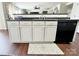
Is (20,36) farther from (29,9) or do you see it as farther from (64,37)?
(64,37)

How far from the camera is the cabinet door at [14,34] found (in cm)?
237

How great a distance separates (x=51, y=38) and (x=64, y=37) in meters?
0.31

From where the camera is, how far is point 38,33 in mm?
2420

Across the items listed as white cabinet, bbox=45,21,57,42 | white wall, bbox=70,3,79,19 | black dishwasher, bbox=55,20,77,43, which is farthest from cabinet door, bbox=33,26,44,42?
white wall, bbox=70,3,79,19

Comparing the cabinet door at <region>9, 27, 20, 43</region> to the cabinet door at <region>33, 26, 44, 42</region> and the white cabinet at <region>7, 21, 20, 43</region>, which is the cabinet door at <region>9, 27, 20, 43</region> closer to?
the white cabinet at <region>7, 21, 20, 43</region>

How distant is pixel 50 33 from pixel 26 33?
567mm

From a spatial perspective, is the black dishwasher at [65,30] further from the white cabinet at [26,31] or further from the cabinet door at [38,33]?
the white cabinet at [26,31]

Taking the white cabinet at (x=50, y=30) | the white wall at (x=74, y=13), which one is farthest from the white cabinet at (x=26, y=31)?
the white wall at (x=74, y=13)

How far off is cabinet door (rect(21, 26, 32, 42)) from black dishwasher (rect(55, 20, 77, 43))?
0.65m

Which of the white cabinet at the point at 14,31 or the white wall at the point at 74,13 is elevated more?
the white wall at the point at 74,13

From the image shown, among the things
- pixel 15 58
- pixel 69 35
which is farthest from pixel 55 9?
pixel 15 58

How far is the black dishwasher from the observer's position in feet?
7.59

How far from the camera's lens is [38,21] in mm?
2320

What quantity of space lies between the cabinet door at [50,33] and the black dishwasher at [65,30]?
95 mm
